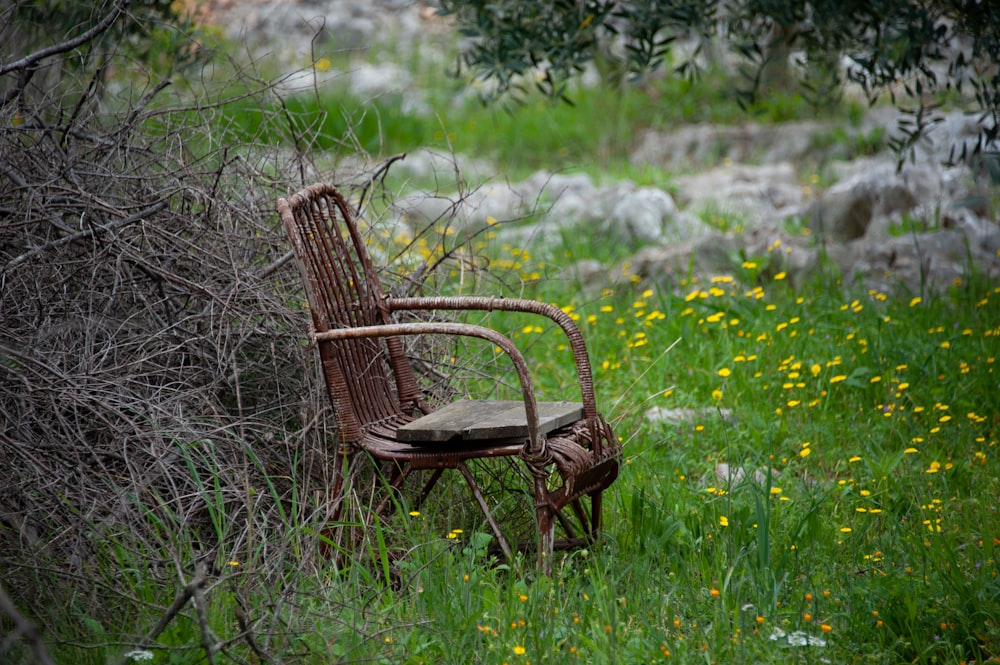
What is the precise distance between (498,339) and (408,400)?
2.43 feet

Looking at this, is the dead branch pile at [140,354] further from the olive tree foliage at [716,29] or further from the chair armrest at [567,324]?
the olive tree foliage at [716,29]

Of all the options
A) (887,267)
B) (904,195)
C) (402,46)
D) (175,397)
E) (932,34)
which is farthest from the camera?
(402,46)

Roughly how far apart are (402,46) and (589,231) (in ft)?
32.1

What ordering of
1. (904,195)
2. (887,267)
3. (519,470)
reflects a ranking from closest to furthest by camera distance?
(519,470), (887,267), (904,195)

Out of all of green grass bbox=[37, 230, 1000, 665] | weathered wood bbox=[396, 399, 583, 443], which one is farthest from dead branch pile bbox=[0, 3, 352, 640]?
weathered wood bbox=[396, 399, 583, 443]

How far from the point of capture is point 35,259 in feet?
10.8

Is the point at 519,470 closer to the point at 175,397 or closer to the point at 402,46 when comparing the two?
the point at 175,397

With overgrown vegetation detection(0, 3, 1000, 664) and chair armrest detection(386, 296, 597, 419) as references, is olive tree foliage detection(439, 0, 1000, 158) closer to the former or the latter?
overgrown vegetation detection(0, 3, 1000, 664)

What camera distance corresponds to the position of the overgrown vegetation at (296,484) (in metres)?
2.63

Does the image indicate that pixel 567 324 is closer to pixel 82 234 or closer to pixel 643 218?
pixel 82 234

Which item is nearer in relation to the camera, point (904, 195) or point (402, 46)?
point (904, 195)

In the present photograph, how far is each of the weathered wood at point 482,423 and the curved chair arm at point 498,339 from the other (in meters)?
0.05

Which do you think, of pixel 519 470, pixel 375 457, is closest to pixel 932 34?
pixel 519 470

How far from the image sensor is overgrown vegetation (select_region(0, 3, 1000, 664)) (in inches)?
104
